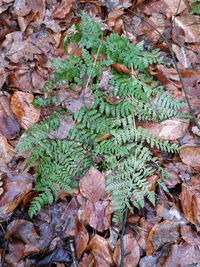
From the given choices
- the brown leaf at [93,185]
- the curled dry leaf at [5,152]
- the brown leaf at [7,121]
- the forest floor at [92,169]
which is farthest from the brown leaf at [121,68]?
the curled dry leaf at [5,152]

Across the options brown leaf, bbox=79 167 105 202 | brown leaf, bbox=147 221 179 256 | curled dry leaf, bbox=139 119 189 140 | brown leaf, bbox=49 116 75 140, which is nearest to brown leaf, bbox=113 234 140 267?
brown leaf, bbox=147 221 179 256

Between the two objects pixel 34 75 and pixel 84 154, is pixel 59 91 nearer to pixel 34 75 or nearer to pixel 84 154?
pixel 34 75

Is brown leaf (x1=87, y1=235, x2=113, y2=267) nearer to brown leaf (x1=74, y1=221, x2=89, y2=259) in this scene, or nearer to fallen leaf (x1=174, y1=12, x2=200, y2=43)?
brown leaf (x1=74, y1=221, x2=89, y2=259)

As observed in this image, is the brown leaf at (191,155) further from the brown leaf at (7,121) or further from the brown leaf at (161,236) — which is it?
the brown leaf at (7,121)

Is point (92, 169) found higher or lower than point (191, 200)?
higher

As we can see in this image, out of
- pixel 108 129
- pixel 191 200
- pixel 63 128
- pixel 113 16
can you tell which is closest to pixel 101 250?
pixel 191 200

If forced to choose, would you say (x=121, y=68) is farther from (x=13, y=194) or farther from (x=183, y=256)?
(x=183, y=256)
